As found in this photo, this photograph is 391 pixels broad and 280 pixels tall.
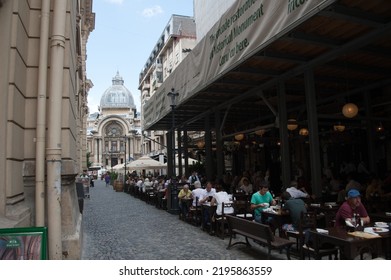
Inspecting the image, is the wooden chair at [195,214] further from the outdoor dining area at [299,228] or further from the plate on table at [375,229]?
the plate on table at [375,229]

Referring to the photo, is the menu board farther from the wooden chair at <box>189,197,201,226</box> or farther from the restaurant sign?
the wooden chair at <box>189,197,201,226</box>

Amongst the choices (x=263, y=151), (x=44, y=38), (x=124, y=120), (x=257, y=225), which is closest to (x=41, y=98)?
(x=44, y=38)

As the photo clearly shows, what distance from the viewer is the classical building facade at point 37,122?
5207mm

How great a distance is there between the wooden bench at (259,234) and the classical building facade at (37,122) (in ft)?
10.2

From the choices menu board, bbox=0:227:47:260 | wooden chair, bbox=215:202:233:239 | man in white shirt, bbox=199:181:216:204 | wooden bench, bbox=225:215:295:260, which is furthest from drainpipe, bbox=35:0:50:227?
man in white shirt, bbox=199:181:216:204

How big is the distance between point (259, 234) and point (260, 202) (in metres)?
1.86

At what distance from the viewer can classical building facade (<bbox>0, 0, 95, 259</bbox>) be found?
5.21 metres

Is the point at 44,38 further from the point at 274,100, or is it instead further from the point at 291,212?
the point at 274,100

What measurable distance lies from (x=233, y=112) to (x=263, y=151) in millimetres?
5917

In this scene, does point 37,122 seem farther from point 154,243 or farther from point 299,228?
point 299,228

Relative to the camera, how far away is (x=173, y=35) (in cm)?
5325

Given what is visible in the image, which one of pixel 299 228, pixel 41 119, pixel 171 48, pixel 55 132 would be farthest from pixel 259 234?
pixel 171 48

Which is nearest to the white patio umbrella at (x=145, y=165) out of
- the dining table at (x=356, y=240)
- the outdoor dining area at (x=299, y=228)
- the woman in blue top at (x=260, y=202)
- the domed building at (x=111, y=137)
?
the outdoor dining area at (x=299, y=228)

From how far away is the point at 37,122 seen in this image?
19.0 ft
